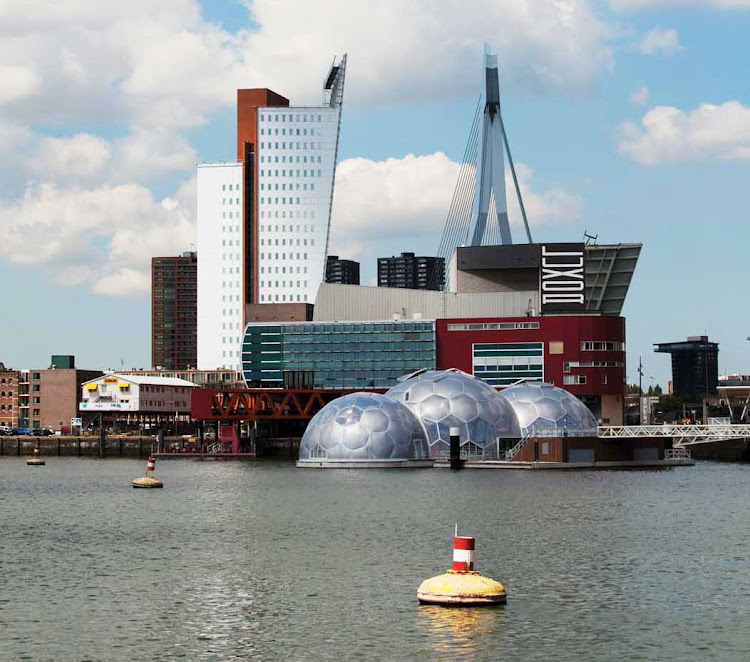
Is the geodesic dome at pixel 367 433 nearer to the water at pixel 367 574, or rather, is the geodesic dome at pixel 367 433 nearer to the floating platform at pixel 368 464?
the floating platform at pixel 368 464

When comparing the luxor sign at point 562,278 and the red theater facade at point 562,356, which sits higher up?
the luxor sign at point 562,278

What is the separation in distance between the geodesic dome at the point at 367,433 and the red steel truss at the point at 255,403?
53.0 m

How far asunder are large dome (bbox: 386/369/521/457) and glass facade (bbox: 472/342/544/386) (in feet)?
157

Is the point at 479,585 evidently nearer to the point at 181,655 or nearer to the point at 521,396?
the point at 181,655

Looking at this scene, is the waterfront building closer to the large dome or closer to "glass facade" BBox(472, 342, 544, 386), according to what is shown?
"glass facade" BBox(472, 342, 544, 386)

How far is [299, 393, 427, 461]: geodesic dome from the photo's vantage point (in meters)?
123

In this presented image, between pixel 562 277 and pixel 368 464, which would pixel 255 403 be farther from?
pixel 368 464

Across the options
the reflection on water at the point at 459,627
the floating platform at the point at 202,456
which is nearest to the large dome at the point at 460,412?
the floating platform at the point at 202,456

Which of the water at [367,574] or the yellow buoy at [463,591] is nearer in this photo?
the water at [367,574]

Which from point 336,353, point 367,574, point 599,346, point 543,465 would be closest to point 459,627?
point 367,574

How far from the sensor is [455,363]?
183 m

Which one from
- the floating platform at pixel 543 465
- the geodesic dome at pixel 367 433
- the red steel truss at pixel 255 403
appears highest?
the red steel truss at pixel 255 403

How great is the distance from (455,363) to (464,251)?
16.6 m

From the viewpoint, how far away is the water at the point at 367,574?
35594 mm
